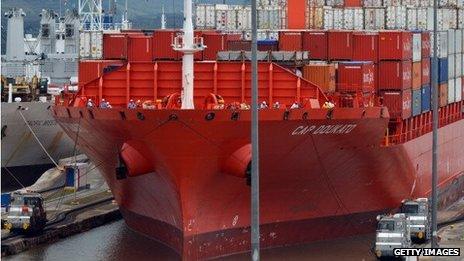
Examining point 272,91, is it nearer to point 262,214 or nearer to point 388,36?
point 262,214

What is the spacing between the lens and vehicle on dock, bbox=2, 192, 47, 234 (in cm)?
4309

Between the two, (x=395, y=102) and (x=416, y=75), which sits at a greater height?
(x=416, y=75)

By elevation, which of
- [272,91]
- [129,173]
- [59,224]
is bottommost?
[59,224]

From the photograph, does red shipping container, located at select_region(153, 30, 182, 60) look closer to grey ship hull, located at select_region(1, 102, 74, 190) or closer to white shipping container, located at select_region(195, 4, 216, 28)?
white shipping container, located at select_region(195, 4, 216, 28)

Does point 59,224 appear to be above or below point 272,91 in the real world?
below

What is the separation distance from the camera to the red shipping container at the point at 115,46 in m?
46.1

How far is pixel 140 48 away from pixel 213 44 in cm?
287

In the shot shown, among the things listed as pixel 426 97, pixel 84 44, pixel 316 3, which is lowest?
pixel 426 97

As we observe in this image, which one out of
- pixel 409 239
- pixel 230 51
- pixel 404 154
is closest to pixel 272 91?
pixel 230 51

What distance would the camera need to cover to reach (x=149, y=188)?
39.5 meters

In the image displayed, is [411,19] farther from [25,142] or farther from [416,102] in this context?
[25,142]

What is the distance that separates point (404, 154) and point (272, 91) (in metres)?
9.54

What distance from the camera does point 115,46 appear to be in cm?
4631

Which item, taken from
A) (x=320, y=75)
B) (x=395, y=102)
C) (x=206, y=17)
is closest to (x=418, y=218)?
(x=395, y=102)
